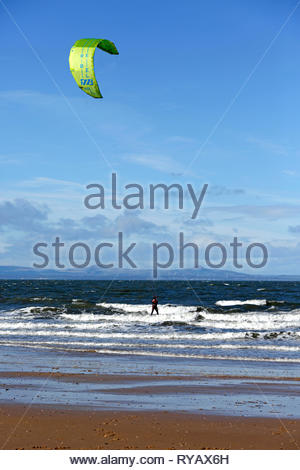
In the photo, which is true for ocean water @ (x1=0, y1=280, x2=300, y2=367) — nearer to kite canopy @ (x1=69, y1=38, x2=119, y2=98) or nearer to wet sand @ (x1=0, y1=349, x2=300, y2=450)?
wet sand @ (x1=0, y1=349, x2=300, y2=450)

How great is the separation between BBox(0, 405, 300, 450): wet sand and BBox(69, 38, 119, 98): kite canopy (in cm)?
1157

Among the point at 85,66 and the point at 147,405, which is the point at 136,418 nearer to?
the point at 147,405

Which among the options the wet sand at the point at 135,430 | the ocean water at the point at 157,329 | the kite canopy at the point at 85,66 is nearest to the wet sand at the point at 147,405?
the wet sand at the point at 135,430

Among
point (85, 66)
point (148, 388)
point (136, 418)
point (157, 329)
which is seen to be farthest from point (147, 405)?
point (157, 329)

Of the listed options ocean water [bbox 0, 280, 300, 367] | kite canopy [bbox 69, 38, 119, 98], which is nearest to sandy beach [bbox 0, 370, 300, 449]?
ocean water [bbox 0, 280, 300, 367]

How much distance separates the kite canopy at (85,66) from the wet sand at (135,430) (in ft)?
38.0

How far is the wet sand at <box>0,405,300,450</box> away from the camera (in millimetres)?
7828

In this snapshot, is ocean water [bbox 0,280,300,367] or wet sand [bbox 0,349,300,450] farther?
ocean water [bbox 0,280,300,367]

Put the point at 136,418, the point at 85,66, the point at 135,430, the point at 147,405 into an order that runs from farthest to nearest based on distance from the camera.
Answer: the point at 85,66 < the point at 147,405 < the point at 136,418 < the point at 135,430

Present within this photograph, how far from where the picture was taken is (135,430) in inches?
338

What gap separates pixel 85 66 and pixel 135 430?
43.3ft

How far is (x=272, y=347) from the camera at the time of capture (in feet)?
69.1

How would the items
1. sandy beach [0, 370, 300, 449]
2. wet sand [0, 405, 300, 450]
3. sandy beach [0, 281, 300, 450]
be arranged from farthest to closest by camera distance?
1. sandy beach [0, 281, 300, 450]
2. sandy beach [0, 370, 300, 449]
3. wet sand [0, 405, 300, 450]

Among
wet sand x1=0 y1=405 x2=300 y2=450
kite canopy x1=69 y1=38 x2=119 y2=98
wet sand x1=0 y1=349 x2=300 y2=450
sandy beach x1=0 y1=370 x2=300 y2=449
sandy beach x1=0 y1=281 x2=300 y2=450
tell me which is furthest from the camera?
kite canopy x1=69 y1=38 x2=119 y2=98
